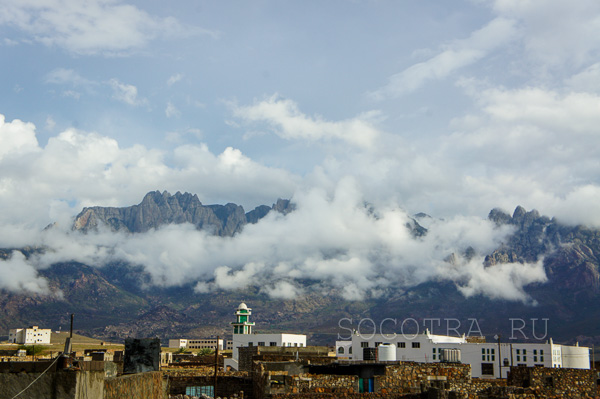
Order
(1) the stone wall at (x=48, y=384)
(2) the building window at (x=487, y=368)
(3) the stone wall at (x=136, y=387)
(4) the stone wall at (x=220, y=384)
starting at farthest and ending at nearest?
1. (2) the building window at (x=487, y=368)
2. (4) the stone wall at (x=220, y=384)
3. (3) the stone wall at (x=136, y=387)
4. (1) the stone wall at (x=48, y=384)

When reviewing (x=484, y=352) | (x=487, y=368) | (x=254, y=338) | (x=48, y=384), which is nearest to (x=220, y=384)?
(x=48, y=384)

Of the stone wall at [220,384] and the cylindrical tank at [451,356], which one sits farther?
the cylindrical tank at [451,356]

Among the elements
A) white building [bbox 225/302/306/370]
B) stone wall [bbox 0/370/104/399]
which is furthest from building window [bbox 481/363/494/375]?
stone wall [bbox 0/370/104/399]

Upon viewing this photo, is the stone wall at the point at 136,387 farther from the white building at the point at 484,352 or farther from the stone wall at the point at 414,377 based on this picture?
the white building at the point at 484,352

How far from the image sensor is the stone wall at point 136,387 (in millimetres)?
12977

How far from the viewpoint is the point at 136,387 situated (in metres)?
14.7

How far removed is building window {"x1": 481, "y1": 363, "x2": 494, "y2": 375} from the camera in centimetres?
11594

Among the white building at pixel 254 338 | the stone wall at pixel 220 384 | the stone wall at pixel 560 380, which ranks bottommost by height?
the stone wall at pixel 220 384

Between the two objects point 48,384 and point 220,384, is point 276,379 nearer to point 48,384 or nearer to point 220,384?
point 220,384

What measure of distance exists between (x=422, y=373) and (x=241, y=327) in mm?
123629


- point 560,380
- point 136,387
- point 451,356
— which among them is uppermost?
point 451,356

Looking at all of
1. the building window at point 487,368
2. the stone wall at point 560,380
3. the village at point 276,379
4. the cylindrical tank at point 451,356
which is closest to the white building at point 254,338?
the building window at point 487,368

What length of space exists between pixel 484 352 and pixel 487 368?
147 inches

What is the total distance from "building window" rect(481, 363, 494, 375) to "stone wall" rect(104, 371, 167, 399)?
108 m
